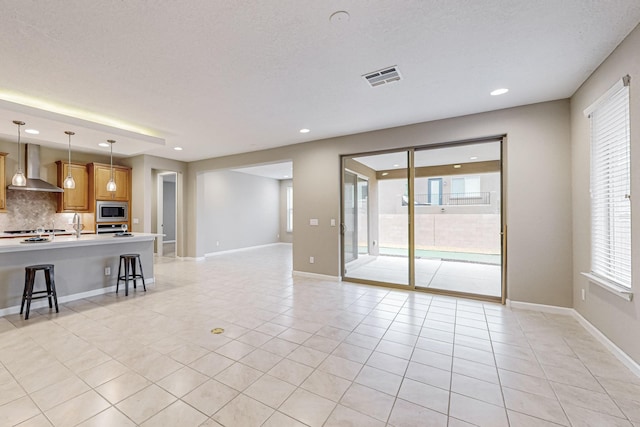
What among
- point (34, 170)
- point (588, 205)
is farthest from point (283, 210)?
point (588, 205)

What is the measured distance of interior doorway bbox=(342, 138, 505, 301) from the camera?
456 cm

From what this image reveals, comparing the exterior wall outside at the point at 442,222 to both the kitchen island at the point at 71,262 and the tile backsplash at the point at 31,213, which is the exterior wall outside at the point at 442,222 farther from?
the tile backsplash at the point at 31,213

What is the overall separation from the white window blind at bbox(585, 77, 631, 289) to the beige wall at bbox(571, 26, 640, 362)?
0.12m

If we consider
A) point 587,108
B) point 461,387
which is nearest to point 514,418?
point 461,387

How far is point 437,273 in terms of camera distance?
5.50 m

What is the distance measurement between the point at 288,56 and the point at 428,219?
419cm

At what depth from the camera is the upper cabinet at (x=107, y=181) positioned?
245 inches

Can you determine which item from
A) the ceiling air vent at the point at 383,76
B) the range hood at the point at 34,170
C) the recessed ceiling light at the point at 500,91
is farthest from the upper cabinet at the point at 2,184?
the recessed ceiling light at the point at 500,91

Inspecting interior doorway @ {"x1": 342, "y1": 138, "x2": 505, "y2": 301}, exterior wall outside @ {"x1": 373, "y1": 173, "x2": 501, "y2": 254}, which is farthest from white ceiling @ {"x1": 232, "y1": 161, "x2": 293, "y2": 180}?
exterior wall outside @ {"x1": 373, "y1": 173, "x2": 501, "y2": 254}

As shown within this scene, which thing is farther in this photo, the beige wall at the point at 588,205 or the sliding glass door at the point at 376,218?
the sliding glass door at the point at 376,218

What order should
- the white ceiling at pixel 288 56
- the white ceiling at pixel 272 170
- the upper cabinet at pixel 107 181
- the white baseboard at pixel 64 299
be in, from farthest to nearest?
the white ceiling at pixel 272 170
the upper cabinet at pixel 107 181
the white baseboard at pixel 64 299
the white ceiling at pixel 288 56

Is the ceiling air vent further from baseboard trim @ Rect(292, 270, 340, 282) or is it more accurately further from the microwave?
the microwave

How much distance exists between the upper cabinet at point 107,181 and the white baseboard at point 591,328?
829 centimetres

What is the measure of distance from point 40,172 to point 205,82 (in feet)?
17.9
